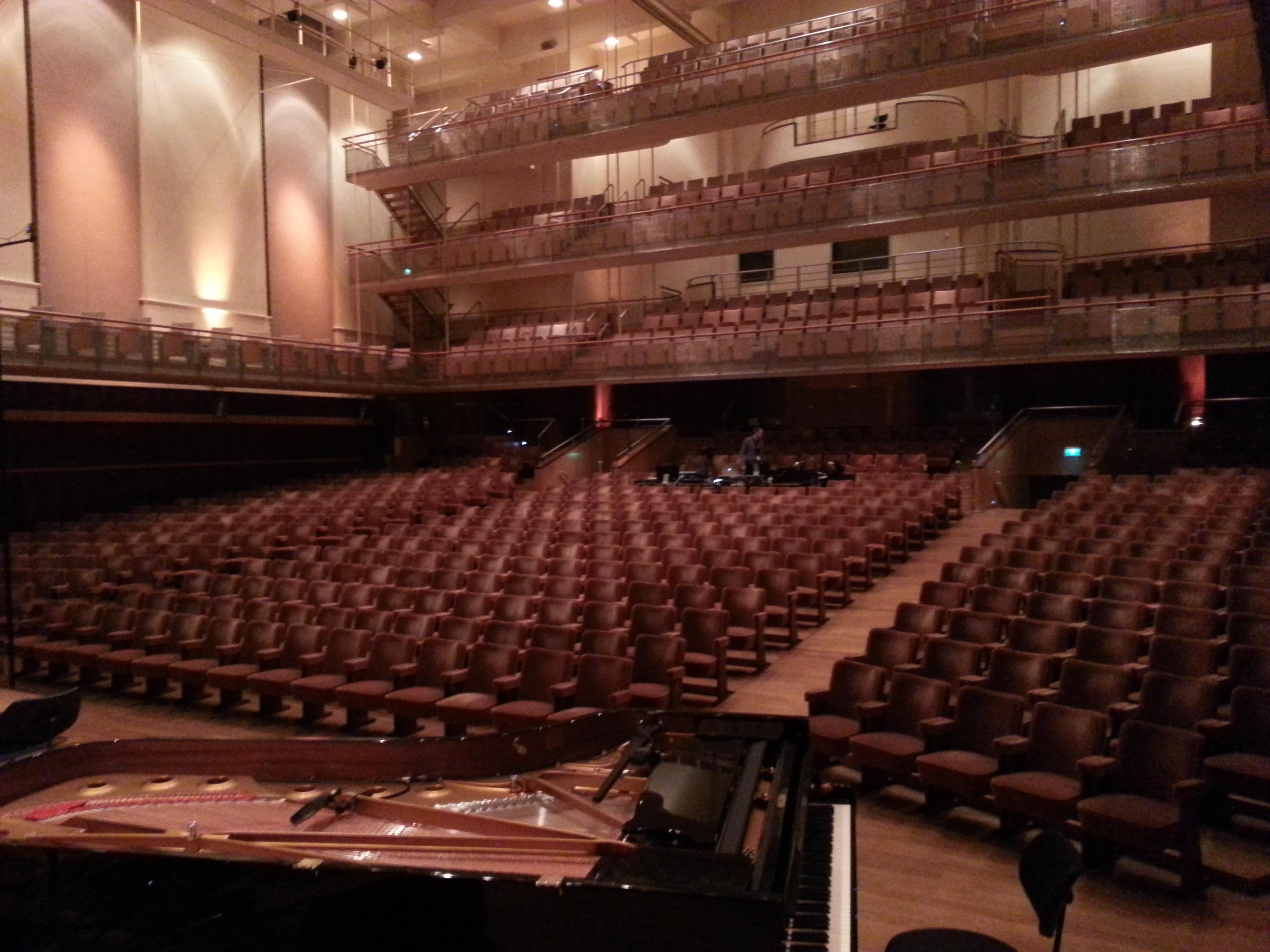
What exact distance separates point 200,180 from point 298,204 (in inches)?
71.5

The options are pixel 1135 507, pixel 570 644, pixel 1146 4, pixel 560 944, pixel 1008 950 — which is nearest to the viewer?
pixel 560 944

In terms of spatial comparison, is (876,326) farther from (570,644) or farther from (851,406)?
(570,644)

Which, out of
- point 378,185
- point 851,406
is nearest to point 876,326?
point 851,406

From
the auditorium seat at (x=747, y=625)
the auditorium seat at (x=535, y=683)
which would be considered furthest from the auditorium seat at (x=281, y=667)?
the auditorium seat at (x=747, y=625)

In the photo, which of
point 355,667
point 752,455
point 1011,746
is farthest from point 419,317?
point 1011,746

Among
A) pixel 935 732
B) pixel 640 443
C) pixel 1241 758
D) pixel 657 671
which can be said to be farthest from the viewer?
pixel 640 443

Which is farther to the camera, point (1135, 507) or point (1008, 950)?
point (1135, 507)

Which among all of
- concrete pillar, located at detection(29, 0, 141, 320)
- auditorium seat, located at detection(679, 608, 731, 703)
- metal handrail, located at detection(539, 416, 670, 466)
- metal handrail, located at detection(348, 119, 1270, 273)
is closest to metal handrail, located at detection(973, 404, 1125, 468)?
metal handrail, located at detection(348, 119, 1270, 273)

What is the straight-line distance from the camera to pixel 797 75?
13.2 m

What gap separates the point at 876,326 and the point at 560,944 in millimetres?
10987

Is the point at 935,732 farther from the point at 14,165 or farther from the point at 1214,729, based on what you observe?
the point at 14,165

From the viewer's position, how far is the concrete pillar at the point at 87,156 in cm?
1172

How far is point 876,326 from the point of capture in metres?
11.7

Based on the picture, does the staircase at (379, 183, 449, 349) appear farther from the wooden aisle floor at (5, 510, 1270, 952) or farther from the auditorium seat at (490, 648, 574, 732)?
the wooden aisle floor at (5, 510, 1270, 952)
